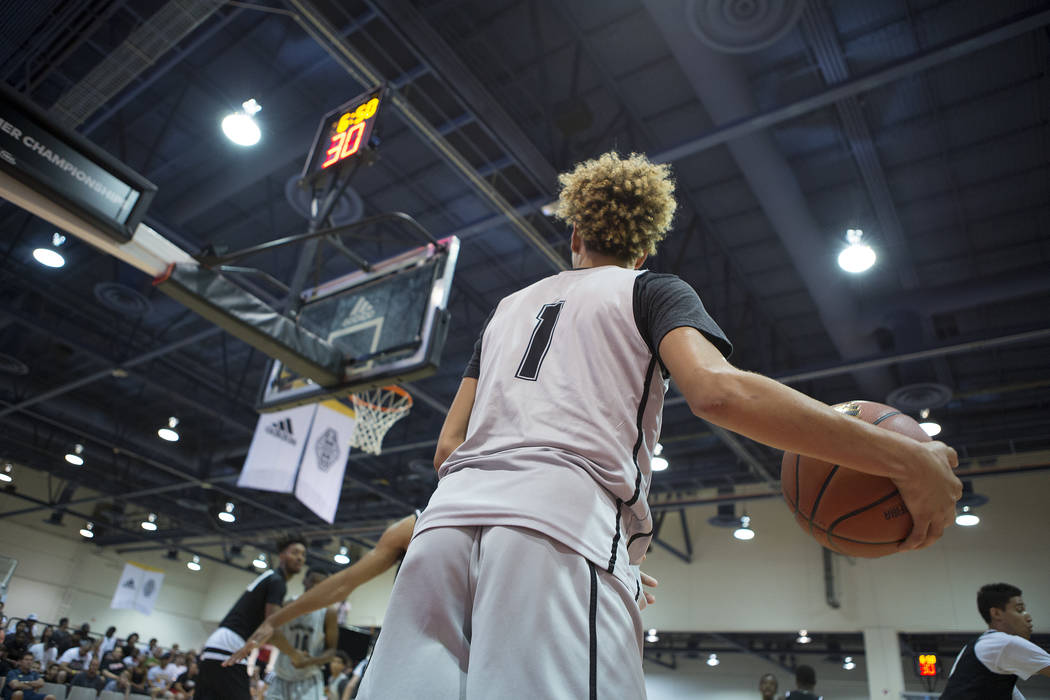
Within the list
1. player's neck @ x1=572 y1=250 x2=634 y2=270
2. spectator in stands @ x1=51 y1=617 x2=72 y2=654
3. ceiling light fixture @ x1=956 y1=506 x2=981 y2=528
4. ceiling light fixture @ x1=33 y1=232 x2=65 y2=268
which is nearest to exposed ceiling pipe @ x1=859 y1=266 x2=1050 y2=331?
ceiling light fixture @ x1=956 y1=506 x2=981 y2=528

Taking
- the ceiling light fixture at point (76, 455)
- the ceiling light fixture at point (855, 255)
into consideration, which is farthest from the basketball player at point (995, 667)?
the ceiling light fixture at point (76, 455)

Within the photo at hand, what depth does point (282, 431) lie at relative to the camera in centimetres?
911

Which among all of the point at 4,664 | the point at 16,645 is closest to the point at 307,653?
the point at 4,664

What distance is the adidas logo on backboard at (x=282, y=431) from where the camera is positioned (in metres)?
9.05

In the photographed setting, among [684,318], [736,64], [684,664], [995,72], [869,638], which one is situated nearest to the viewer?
[684,318]

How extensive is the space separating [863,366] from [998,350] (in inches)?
144

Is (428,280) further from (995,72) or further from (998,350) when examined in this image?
(998,350)

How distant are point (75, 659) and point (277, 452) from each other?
8.64 meters

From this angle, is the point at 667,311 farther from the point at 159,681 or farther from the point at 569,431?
the point at 159,681

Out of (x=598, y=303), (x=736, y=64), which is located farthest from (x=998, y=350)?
(x=598, y=303)

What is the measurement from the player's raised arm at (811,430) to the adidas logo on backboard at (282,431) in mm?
8524

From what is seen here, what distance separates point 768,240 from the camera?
377 inches

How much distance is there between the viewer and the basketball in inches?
57.5

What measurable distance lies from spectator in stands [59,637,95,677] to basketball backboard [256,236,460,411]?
414 inches
